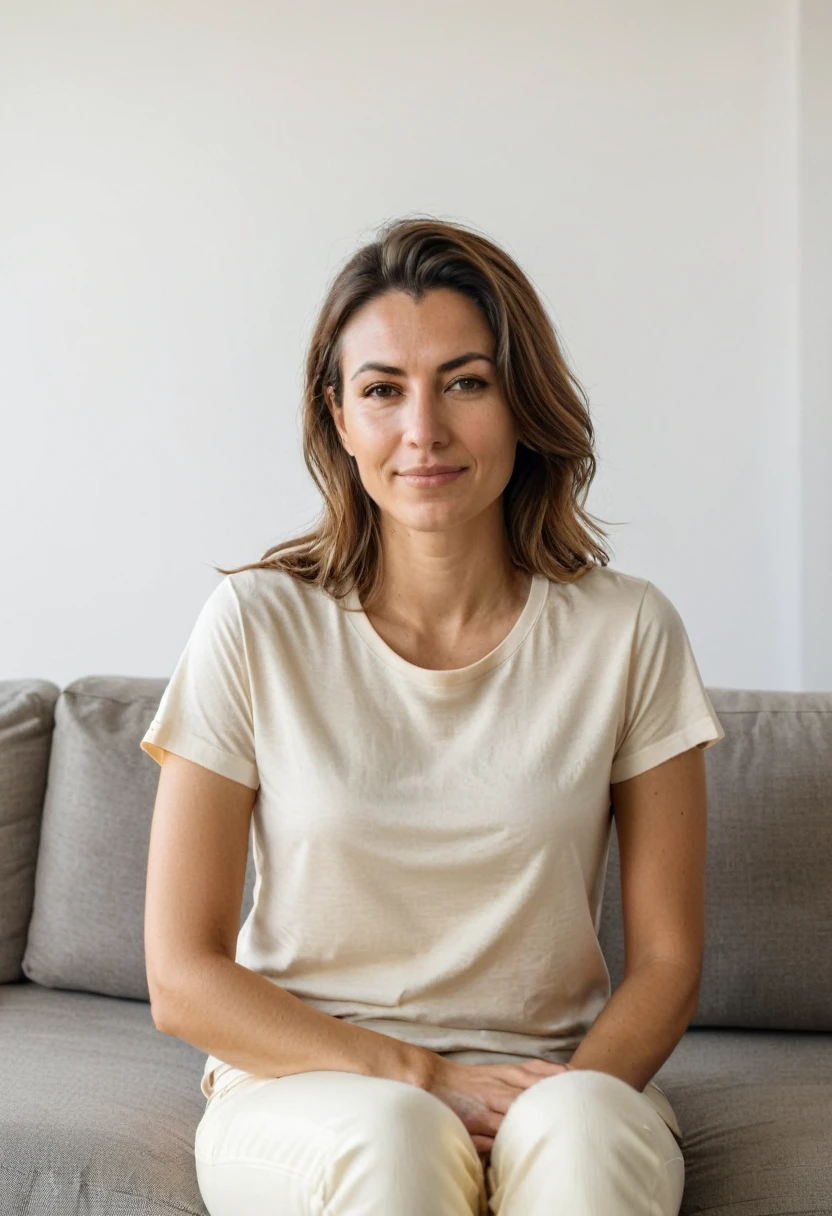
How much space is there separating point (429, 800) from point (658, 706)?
291mm

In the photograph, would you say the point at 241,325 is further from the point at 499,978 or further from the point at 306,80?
the point at 499,978

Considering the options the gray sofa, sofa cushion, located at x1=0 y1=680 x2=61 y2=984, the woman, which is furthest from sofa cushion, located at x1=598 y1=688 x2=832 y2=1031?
sofa cushion, located at x1=0 y1=680 x2=61 y2=984

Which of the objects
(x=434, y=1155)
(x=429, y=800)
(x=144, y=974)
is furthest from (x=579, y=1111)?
(x=144, y=974)

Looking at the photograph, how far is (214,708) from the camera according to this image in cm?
153

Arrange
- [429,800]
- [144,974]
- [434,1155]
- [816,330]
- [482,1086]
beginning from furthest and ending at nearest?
[816,330]
[144,974]
[429,800]
[482,1086]
[434,1155]

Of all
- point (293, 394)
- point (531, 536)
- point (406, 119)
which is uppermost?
point (406, 119)

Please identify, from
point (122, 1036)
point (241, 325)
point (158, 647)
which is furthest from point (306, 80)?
point (122, 1036)

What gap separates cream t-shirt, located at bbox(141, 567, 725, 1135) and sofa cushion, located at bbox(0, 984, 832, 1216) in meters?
0.10

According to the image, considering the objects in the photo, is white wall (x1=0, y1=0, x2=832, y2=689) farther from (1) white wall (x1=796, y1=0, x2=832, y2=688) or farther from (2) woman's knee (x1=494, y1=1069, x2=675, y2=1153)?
(2) woman's knee (x1=494, y1=1069, x2=675, y2=1153)

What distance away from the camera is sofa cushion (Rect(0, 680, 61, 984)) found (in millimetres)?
2094

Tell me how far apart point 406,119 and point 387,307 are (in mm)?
975

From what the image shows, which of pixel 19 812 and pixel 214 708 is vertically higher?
pixel 214 708

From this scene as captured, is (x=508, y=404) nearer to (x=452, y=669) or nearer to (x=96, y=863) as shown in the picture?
(x=452, y=669)

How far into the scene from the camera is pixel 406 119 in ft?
7.92
